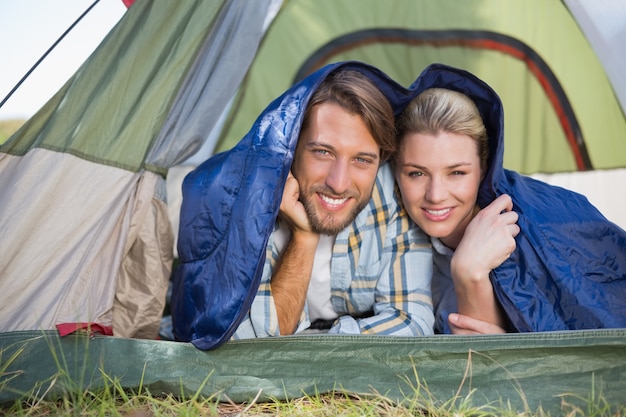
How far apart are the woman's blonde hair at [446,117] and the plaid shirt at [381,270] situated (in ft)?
0.66

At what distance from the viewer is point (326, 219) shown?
78.5 inches

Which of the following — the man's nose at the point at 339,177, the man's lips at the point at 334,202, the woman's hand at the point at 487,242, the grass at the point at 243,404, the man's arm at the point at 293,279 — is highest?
the man's nose at the point at 339,177

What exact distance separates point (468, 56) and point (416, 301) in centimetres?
104

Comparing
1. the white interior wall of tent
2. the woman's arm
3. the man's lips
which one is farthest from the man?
the white interior wall of tent

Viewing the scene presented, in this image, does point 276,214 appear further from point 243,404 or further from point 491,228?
point 491,228

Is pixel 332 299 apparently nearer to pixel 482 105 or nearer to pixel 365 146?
pixel 365 146

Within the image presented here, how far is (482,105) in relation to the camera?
6.63 feet

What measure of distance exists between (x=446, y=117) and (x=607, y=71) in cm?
80

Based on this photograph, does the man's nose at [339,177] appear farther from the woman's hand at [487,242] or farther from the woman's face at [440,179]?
the woman's hand at [487,242]

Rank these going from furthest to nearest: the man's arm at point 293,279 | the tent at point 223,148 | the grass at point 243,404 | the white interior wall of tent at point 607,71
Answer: the white interior wall of tent at point 607,71 < the man's arm at point 293,279 < the tent at point 223,148 < the grass at point 243,404

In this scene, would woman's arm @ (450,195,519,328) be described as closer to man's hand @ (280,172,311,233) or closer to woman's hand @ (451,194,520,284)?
woman's hand @ (451,194,520,284)

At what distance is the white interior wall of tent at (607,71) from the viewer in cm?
233

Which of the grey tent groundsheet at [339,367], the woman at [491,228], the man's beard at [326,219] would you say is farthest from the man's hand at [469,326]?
the man's beard at [326,219]

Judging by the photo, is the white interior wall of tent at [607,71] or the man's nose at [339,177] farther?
the white interior wall of tent at [607,71]
